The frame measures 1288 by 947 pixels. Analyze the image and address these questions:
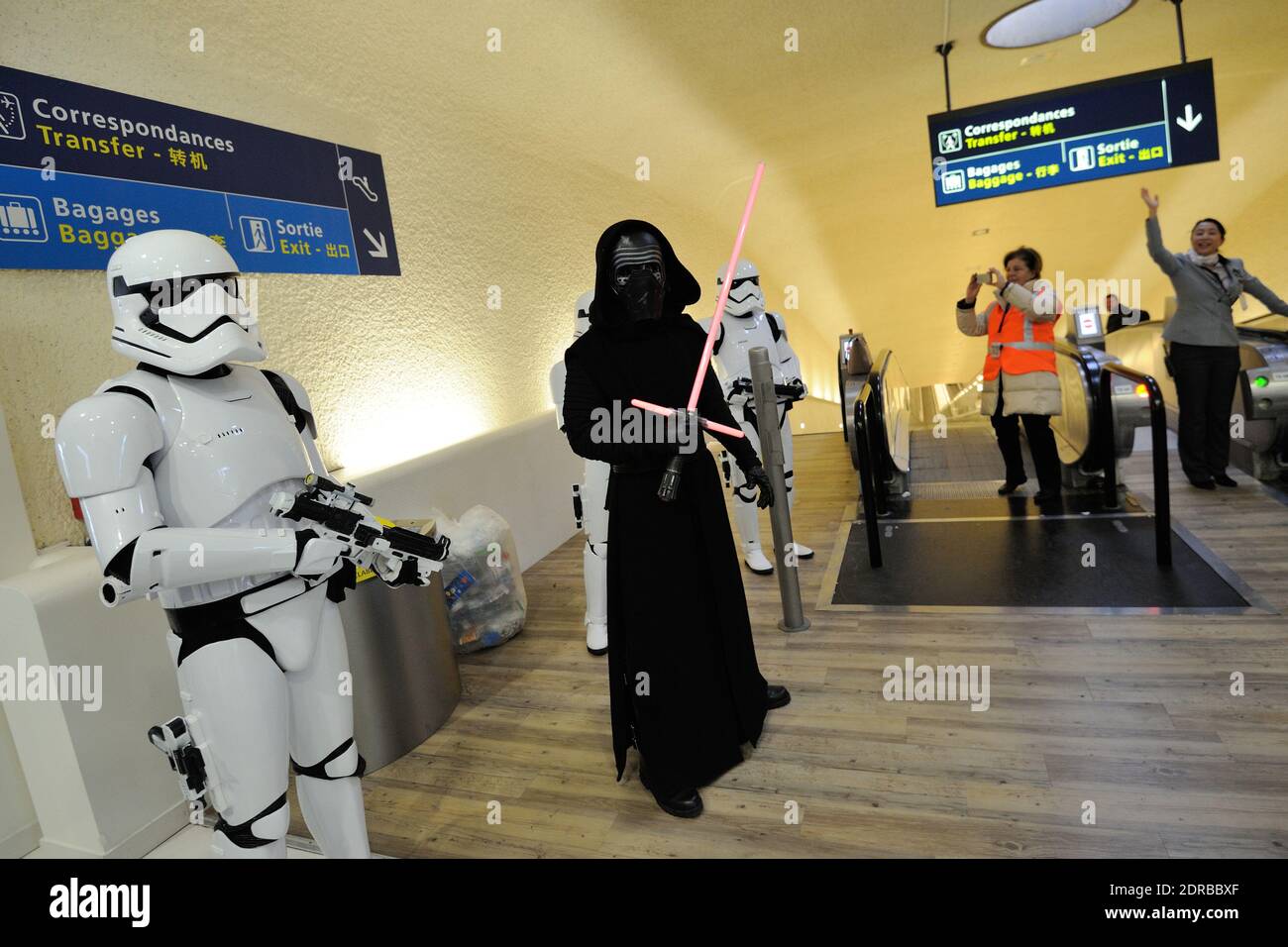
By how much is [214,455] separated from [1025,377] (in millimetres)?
3927

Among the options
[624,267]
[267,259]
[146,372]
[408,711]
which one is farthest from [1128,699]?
[267,259]

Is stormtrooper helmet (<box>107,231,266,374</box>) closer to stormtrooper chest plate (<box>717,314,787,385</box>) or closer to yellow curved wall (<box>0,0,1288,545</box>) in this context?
yellow curved wall (<box>0,0,1288,545</box>)

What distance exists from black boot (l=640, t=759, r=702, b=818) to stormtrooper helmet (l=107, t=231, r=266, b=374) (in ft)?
5.15

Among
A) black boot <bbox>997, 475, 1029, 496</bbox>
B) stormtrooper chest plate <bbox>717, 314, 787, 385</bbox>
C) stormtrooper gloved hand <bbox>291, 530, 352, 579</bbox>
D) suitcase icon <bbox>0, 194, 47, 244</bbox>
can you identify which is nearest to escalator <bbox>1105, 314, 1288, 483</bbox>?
black boot <bbox>997, 475, 1029, 496</bbox>

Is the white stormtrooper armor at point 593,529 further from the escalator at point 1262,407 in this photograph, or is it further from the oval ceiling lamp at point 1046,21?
the oval ceiling lamp at point 1046,21

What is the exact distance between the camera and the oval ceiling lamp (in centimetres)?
497

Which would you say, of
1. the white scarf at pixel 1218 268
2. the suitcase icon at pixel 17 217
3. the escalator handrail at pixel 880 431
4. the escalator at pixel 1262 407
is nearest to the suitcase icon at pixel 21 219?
the suitcase icon at pixel 17 217

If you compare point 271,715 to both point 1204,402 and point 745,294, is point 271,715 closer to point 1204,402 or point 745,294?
point 745,294

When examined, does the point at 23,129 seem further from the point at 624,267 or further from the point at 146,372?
the point at 624,267

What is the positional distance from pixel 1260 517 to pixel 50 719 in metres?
5.06

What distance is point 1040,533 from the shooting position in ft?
13.0

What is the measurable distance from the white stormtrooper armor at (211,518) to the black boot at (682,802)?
987 millimetres

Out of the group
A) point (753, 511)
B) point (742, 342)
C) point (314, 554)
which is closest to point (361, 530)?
point (314, 554)
